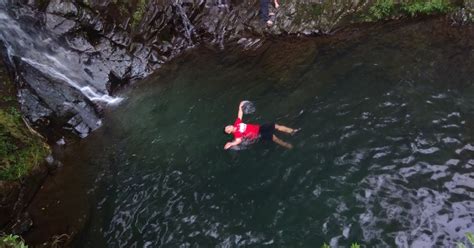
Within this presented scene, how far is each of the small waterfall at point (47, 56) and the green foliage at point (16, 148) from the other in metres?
2.90

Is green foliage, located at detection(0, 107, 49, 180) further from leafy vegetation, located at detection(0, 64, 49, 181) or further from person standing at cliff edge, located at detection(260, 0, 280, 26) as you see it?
person standing at cliff edge, located at detection(260, 0, 280, 26)

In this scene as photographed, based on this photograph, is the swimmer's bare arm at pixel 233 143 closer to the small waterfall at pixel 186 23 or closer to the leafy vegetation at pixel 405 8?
the small waterfall at pixel 186 23

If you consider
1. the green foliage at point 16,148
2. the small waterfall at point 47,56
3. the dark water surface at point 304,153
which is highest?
the small waterfall at point 47,56

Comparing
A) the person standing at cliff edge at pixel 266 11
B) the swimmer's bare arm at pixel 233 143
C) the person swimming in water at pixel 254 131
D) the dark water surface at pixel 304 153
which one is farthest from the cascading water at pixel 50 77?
the person standing at cliff edge at pixel 266 11

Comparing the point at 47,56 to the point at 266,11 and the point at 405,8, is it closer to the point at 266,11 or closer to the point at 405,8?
the point at 266,11

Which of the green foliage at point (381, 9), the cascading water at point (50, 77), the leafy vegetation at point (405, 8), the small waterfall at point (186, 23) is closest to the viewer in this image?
the cascading water at point (50, 77)

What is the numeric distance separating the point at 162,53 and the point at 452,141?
1261cm

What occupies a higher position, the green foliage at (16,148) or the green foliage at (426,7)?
the green foliage at (16,148)

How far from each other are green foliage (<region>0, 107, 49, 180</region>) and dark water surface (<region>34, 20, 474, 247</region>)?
1.18 metres

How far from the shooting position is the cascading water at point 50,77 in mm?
15883

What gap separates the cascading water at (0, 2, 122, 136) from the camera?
1588cm

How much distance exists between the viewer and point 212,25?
63.1 feet

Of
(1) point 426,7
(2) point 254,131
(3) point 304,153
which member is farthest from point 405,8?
(2) point 254,131

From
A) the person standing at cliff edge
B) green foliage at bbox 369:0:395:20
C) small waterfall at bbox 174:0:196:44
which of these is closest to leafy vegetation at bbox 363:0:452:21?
green foliage at bbox 369:0:395:20
